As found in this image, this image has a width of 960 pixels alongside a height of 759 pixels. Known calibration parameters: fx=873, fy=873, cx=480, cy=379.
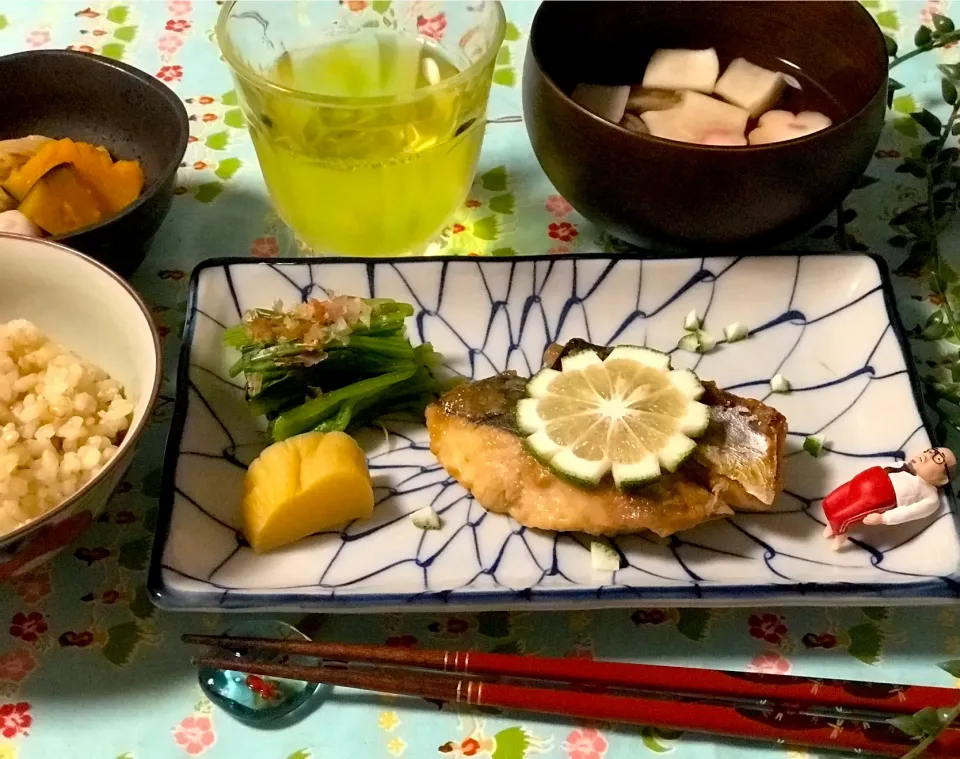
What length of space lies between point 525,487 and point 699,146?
55 centimetres

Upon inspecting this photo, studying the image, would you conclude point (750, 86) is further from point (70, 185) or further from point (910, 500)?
point (70, 185)

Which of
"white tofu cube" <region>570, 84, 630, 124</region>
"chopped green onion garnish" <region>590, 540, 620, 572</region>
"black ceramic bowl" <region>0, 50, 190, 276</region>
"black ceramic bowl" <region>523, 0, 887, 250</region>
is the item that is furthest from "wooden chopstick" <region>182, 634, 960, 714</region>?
"white tofu cube" <region>570, 84, 630, 124</region>

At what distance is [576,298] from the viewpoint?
1.42 m

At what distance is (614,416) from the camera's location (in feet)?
3.81

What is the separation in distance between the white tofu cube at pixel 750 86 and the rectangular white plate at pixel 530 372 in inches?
13.4

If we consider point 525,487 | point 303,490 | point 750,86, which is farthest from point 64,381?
point 750,86

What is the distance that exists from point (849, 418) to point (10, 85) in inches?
59.9

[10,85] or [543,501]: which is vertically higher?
[10,85]

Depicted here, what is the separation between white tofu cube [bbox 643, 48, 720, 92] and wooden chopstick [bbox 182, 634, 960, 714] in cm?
106

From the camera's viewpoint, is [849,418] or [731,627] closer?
[731,627]

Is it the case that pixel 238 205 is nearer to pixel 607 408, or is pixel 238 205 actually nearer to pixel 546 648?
pixel 607 408

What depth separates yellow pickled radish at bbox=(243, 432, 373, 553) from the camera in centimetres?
108

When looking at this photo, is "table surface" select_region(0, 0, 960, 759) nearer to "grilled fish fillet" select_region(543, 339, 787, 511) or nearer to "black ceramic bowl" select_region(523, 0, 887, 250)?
"grilled fish fillet" select_region(543, 339, 787, 511)

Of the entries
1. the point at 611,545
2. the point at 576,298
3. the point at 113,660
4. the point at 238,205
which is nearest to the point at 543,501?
the point at 611,545
